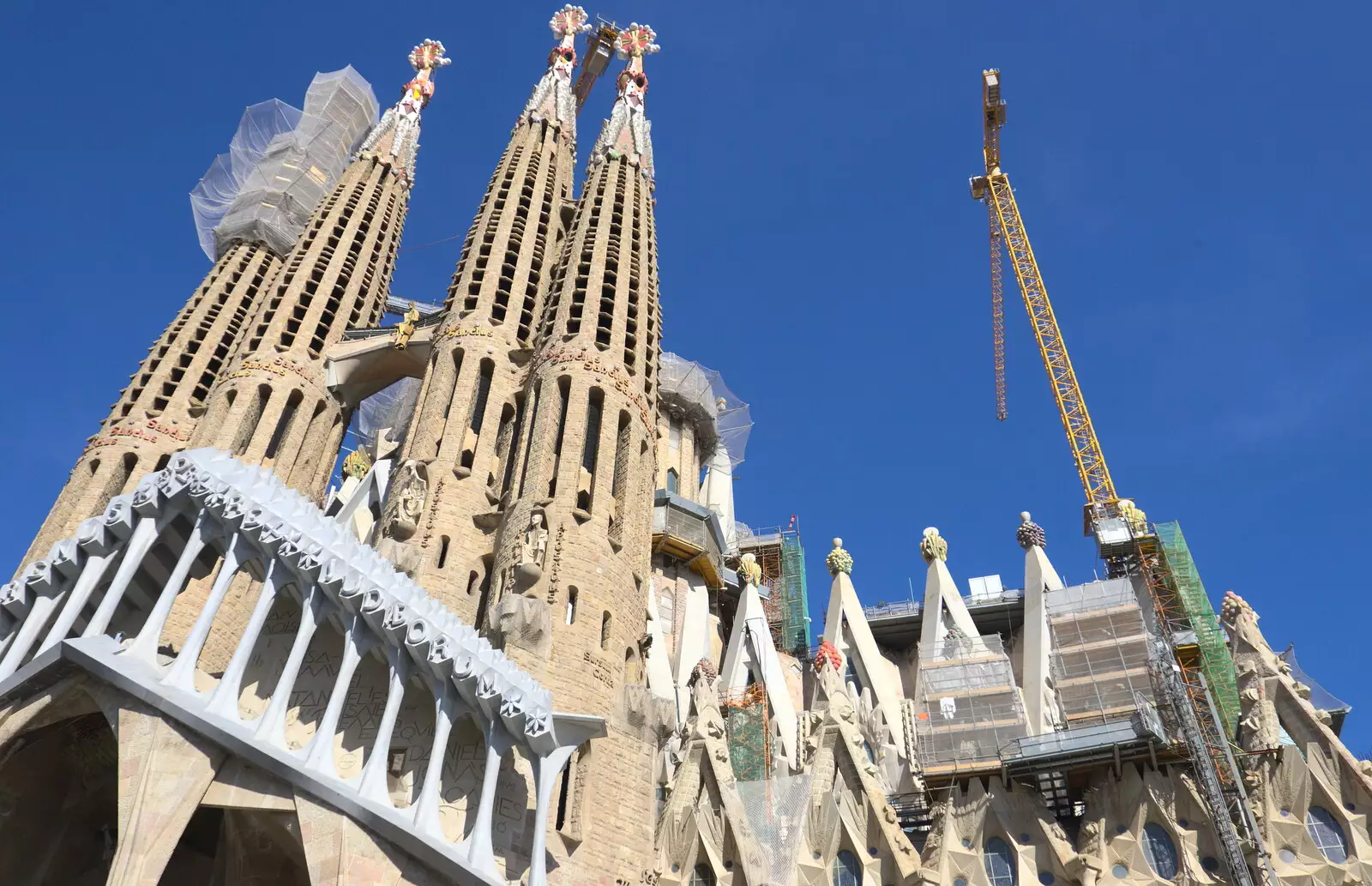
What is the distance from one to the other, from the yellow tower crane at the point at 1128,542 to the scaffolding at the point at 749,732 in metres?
9.37

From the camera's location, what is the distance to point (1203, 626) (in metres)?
30.2

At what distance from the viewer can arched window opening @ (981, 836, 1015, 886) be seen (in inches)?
A: 958

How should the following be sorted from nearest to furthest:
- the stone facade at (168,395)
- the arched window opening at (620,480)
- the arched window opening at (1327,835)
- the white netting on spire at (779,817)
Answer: the arched window opening at (620,480) < the arched window opening at (1327,835) < the white netting on spire at (779,817) < the stone facade at (168,395)

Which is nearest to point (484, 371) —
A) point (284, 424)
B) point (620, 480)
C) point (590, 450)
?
point (590, 450)

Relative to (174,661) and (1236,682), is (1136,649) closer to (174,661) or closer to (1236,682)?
(1236,682)

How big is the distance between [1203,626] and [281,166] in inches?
1183

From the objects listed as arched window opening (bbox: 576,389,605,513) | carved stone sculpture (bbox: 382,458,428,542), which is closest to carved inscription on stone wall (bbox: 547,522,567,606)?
arched window opening (bbox: 576,389,605,513)

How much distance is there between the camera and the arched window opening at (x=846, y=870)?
24.8 metres

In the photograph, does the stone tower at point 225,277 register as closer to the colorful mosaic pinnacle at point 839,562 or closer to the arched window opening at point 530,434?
the arched window opening at point 530,434

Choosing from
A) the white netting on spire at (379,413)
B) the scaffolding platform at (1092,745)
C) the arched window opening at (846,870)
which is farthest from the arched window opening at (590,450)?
the white netting on spire at (379,413)

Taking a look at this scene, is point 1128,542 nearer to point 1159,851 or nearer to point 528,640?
point 1159,851

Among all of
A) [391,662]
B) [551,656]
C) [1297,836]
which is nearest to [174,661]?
[391,662]

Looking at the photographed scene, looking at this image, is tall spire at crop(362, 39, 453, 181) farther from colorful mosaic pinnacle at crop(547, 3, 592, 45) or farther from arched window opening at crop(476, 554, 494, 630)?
arched window opening at crop(476, 554, 494, 630)

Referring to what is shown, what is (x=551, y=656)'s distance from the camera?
18.8 meters
